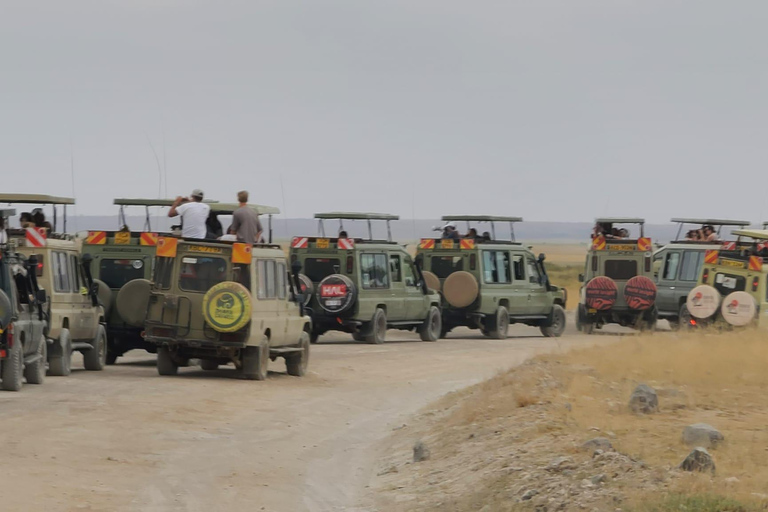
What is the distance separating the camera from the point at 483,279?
3316 centimetres

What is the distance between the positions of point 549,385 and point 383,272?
14481 mm

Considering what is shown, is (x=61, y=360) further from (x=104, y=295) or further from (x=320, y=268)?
(x=320, y=268)

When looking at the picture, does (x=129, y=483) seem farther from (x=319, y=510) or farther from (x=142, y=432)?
(x=142, y=432)

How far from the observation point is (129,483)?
11.8 meters

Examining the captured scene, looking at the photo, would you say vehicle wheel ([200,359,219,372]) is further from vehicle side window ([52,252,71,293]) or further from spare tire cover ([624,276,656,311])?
spare tire cover ([624,276,656,311])

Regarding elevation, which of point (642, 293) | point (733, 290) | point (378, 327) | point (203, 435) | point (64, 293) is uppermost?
point (64, 293)

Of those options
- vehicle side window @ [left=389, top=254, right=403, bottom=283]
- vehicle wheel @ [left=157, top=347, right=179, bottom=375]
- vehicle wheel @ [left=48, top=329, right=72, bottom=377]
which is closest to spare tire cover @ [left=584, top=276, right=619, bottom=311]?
vehicle side window @ [left=389, top=254, right=403, bottom=283]

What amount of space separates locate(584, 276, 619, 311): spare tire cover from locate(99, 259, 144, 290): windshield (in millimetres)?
14066

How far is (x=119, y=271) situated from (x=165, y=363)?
3.07 meters

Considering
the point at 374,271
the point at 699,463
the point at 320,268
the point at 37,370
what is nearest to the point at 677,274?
the point at 374,271

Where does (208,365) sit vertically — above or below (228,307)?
below

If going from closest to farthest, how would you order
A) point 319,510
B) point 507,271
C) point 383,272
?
1. point 319,510
2. point 383,272
3. point 507,271

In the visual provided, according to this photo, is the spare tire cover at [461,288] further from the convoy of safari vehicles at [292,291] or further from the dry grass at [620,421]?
the dry grass at [620,421]

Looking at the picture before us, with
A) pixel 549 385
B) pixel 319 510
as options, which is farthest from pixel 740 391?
pixel 319 510
